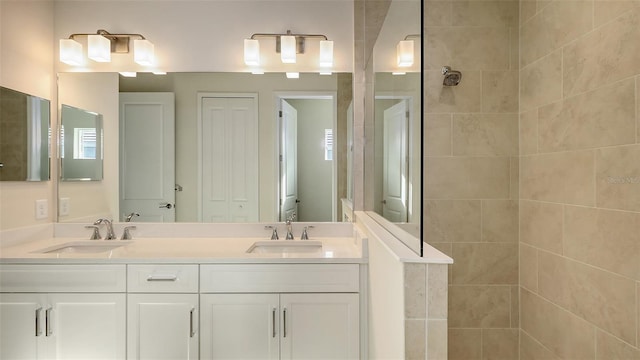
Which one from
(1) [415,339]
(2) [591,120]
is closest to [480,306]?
(2) [591,120]

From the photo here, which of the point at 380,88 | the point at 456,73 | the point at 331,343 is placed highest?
the point at 456,73

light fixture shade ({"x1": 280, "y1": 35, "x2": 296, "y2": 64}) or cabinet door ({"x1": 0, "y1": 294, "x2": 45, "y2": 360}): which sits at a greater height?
light fixture shade ({"x1": 280, "y1": 35, "x2": 296, "y2": 64})

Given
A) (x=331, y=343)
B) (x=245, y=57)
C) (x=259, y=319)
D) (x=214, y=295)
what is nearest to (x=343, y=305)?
(x=331, y=343)

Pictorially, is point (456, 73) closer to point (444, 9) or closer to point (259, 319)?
point (444, 9)

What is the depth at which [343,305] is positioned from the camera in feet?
5.28

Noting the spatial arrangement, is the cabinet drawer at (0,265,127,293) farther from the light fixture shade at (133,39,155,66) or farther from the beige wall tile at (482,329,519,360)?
the beige wall tile at (482,329,519,360)

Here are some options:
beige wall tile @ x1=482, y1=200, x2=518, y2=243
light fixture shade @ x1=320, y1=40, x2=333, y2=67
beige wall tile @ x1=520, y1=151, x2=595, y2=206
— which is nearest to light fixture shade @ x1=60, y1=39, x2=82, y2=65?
light fixture shade @ x1=320, y1=40, x2=333, y2=67

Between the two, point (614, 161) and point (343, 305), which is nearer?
point (614, 161)

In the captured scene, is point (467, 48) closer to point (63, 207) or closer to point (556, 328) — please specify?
point (556, 328)

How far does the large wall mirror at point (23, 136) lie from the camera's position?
5.88 feet

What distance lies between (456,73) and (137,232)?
2125 millimetres

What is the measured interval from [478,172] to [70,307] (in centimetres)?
222

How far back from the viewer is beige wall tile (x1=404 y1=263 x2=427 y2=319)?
905mm

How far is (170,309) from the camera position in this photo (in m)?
1.58
